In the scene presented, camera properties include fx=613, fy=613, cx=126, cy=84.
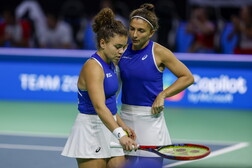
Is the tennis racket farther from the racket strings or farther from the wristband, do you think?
the wristband

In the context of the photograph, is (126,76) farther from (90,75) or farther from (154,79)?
(90,75)

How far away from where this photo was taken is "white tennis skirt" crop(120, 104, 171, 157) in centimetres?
644

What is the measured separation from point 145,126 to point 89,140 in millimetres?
880

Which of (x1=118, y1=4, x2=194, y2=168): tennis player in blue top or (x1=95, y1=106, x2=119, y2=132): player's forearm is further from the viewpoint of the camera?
(x1=118, y1=4, x2=194, y2=168): tennis player in blue top

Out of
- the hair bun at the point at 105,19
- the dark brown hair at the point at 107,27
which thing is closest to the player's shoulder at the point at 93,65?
the dark brown hair at the point at 107,27

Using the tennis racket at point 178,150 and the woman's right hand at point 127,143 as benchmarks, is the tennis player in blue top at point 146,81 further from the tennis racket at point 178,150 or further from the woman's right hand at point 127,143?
the woman's right hand at point 127,143

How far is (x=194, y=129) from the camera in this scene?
10859 millimetres

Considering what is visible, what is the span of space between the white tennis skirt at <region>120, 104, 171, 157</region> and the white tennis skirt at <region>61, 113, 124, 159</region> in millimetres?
683

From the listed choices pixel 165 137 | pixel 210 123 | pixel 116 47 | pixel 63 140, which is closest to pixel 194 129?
pixel 210 123

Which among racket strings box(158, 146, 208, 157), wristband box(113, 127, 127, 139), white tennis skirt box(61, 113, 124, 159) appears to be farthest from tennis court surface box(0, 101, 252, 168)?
wristband box(113, 127, 127, 139)

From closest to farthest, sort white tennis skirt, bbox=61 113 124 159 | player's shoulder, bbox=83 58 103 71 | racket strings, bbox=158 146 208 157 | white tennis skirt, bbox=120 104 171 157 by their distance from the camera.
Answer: player's shoulder, bbox=83 58 103 71 < white tennis skirt, bbox=61 113 124 159 < racket strings, bbox=158 146 208 157 < white tennis skirt, bbox=120 104 171 157

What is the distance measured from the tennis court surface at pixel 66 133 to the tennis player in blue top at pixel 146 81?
2.13 metres

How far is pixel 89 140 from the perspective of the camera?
5770mm

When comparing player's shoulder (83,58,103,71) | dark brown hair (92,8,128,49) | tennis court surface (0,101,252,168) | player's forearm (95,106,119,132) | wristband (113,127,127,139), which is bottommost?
tennis court surface (0,101,252,168)
